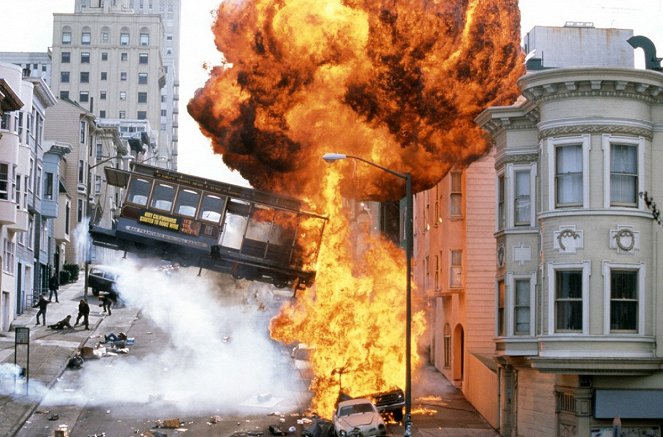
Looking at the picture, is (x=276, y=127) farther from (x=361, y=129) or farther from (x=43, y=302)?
(x=43, y=302)

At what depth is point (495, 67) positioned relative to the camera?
3744 cm

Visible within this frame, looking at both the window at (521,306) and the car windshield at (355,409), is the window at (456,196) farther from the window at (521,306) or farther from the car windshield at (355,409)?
the car windshield at (355,409)

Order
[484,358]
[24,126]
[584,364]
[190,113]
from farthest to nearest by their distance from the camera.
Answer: [24,126] < [484,358] < [190,113] < [584,364]

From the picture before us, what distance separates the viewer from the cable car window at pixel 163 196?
3522 centimetres

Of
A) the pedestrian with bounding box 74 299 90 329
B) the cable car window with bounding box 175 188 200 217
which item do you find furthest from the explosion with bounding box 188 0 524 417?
the pedestrian with bounding box 74 299 90 329

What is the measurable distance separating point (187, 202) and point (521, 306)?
36.8 ft

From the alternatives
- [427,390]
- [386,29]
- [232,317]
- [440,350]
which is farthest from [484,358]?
[232,317]

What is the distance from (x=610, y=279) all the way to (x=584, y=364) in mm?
2492

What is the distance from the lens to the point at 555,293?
102ft

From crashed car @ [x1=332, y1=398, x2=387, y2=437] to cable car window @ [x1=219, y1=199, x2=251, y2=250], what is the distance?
628 centimetres

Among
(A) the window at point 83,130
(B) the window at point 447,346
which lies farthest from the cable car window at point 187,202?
(A) the window at point 83,130

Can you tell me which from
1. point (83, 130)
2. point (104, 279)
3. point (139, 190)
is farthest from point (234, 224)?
point (83, 130)

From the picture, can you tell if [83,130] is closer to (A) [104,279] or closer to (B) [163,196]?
(A) [104,279]

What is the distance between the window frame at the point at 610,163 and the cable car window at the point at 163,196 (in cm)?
1371
